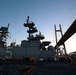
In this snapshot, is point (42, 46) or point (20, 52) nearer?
point (20, 52)

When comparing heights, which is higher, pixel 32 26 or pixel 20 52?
pixel 32 26

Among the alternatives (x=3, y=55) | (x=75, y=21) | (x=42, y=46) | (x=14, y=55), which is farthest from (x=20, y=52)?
(x=75, y=21)

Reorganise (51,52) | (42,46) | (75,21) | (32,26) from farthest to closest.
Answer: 1. (32,26)
2. (42,46)
3. (51,52)
4. (75,21)

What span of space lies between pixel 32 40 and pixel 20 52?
11610 mm

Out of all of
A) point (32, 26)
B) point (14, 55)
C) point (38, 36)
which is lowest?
point (14, 55)

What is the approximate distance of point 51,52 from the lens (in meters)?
70.3

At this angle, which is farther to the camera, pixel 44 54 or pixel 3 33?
pixel 3 33

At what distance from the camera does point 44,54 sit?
70.4 m

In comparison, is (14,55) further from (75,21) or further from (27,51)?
(75,21)

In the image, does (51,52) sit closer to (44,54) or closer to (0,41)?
(44,54)

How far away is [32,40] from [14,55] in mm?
14167

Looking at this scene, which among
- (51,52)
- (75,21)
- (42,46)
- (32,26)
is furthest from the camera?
(32,26)

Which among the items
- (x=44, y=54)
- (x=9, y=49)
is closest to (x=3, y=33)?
(x=9, y=49)

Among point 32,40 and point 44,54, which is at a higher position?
point 32,40
